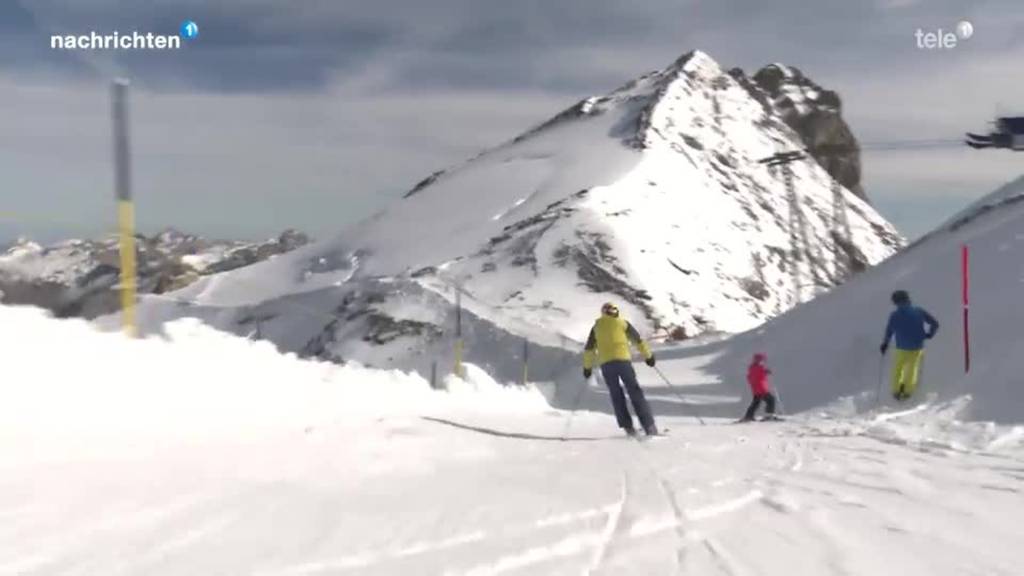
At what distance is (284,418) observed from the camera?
27.4ft

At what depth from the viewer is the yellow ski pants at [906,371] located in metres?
13.5

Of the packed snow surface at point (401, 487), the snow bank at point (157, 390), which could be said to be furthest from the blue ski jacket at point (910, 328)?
the snow bank at point (157, 390)

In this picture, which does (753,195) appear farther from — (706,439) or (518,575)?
(518,575)

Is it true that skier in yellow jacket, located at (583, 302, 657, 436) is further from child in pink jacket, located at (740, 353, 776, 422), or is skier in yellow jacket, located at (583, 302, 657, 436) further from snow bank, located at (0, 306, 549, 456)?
child in pink jacket, located at (740, 353, 776, 422)

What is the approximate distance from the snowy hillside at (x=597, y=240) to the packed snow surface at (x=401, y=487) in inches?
745

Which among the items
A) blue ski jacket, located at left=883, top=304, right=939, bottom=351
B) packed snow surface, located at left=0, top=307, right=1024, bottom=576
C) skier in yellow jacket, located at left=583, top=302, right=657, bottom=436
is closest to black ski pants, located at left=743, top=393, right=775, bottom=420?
blue ski jacket, located at left=883, top=304, right=939, bottom=351

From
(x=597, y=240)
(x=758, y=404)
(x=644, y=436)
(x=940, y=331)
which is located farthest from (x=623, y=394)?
(x=597, y=240)

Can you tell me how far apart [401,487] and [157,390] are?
2855mm

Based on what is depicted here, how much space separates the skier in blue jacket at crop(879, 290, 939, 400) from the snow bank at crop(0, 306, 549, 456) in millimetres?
6391

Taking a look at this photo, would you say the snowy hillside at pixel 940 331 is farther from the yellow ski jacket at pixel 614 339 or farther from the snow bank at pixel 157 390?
the snow bank at pixel 157 390

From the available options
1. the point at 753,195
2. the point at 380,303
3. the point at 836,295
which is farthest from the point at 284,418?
the point at 753,195

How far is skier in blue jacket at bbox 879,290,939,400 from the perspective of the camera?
13320 millimetres

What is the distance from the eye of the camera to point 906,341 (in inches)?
527

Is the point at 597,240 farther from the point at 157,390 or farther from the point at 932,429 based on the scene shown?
the point at 157,390
